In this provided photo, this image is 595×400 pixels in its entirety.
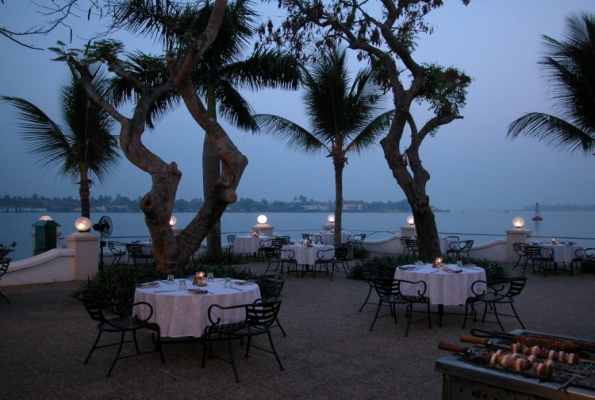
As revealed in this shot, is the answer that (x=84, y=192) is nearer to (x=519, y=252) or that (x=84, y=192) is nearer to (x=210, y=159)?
(x=210, y=159)

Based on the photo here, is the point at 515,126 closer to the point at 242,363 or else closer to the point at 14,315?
the point at 242,363

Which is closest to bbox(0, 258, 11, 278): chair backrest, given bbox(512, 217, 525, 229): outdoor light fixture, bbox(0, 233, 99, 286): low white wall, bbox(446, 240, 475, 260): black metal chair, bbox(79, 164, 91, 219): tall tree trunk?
bbox(0, 233, 99, 286): low white wall

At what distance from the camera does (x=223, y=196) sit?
8461mm

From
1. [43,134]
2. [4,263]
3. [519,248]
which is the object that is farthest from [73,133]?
[519,248]

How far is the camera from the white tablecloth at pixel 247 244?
16.2 meters

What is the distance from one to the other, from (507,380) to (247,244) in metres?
14.2

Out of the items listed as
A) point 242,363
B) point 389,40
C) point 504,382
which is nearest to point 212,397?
point 242,363

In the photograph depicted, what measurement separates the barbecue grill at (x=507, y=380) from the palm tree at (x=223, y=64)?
31.0 ft

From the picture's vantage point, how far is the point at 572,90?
13.2m

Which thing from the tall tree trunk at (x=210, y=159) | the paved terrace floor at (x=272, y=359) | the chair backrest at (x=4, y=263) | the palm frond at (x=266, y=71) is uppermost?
the palm frond at (x=266, y=71)

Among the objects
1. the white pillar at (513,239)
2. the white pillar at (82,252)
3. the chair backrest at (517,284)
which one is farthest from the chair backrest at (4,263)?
the white pillar at (513,239)

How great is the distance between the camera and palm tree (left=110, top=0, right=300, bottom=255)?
34.4 feet

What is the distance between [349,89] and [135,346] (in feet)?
37.6

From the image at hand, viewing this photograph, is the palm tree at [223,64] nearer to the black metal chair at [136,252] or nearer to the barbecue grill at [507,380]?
the black metal chair at [136,252]
